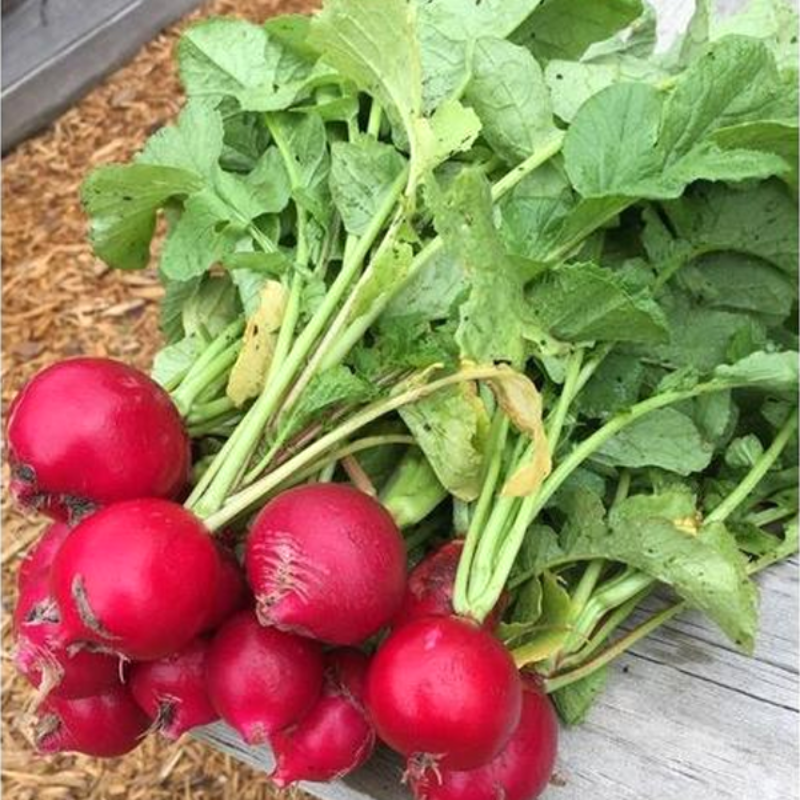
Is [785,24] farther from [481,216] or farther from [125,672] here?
[125,672]

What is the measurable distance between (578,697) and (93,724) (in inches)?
16.0

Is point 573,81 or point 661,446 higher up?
point 573,81

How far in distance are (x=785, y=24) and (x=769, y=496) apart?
1.51 feet

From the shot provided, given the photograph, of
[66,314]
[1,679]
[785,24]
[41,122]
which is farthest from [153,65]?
[785,24]

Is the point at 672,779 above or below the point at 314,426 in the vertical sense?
below

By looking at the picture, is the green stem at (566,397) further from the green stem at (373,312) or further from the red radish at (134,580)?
the red radish at (134,580)

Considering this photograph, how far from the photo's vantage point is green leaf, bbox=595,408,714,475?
43.6 inches

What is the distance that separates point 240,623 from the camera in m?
0.98

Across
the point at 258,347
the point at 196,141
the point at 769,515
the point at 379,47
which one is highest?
the point at 379,47

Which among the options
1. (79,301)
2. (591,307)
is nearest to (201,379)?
(591,307)

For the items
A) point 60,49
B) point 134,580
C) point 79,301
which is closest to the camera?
point 134,580

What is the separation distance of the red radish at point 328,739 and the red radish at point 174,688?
0.25 ft

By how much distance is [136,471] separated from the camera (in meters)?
0.97

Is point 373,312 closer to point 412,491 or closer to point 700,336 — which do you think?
point 412,491
